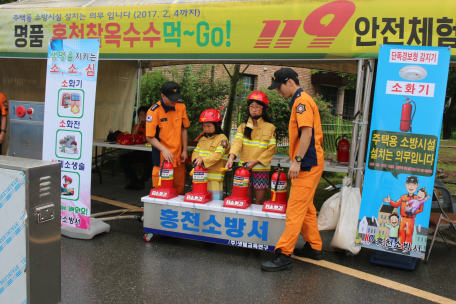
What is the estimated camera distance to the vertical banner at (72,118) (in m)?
4.14

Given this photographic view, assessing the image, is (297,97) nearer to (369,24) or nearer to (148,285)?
(369,24)

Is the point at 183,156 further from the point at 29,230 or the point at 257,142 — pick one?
the point at 29,230

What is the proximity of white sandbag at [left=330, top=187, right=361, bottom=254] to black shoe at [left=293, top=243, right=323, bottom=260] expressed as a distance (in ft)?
0.62

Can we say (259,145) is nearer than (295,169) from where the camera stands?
No

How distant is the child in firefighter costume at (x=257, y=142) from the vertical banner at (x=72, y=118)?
1.60 m

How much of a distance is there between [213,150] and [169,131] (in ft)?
1.94

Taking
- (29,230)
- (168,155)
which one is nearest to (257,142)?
(168,155)

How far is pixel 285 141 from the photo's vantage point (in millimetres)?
10852

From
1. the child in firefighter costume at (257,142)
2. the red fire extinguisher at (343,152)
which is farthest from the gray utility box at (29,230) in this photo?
the red fire extinguisher at (343,152)

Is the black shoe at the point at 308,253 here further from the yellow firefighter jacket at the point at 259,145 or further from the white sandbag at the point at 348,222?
the yellow firefighter jacket at the point at 259,145

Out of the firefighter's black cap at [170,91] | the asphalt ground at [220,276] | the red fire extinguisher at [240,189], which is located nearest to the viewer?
the asphalt ground at [220,276]

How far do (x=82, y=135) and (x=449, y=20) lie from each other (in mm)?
3785

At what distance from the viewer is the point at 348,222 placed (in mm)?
3943

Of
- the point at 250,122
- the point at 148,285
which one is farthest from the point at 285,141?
the point at 148,285
